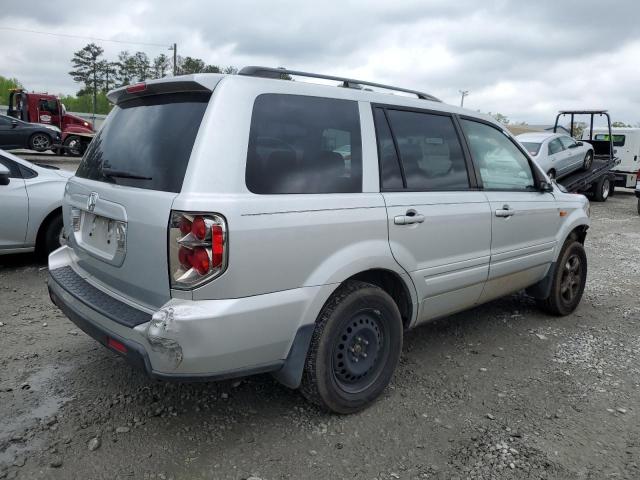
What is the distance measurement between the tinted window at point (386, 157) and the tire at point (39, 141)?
62.3ft

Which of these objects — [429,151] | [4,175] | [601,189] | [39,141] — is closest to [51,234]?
[4,175]

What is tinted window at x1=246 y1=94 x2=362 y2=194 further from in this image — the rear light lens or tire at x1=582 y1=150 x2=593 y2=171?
tire at x1=582 y1=150 x2=593 y2=171

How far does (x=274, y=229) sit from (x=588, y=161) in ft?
50.8

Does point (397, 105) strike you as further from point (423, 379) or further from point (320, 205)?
point (423, 379)

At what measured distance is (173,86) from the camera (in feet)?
8.75

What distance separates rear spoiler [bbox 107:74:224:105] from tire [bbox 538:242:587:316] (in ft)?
11.7

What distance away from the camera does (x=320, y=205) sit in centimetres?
265

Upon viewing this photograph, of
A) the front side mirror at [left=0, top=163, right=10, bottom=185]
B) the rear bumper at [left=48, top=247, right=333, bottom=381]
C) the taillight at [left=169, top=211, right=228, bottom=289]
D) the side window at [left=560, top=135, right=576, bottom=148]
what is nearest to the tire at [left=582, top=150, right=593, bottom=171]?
the side window at [left=560, top=135, right=576, bottom=148]

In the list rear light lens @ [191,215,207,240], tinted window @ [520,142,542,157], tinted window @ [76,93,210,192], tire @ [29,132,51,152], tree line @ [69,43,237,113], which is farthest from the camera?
tree line @ [69,43,237,113]

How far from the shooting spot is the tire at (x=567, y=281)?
15.5 ft

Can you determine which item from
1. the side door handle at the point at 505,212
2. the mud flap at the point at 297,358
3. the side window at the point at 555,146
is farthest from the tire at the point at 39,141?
the mud flap at the point at 297,358

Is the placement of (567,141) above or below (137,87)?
above

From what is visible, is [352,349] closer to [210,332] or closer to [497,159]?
[210,332]

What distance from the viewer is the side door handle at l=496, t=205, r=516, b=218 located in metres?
3.79
